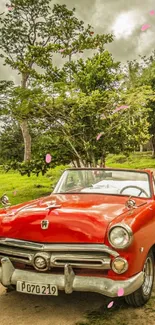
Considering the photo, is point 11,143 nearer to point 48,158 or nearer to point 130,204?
point 48,158

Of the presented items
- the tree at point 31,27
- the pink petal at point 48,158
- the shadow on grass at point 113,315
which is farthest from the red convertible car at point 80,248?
the tree at point 31,27

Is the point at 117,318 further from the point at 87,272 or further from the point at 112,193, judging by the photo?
the point at 112,193

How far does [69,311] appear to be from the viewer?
352cm

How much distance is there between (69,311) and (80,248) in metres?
0.80

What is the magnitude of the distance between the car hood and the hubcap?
68cm

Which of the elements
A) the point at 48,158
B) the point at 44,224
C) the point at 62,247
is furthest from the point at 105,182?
the point at 48,158

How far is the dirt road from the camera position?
3275mm

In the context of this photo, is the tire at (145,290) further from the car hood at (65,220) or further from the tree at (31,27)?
the tree at (31,27)

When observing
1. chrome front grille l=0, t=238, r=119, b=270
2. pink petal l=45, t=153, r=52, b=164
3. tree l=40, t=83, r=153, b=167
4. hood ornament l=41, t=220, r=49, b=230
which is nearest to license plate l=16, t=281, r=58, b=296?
chrome front grille l=0, t=238, r=119, b=270

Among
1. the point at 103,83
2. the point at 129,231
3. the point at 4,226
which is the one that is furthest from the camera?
the point at 103,83

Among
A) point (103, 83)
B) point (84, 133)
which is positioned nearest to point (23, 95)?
point (84, 133)

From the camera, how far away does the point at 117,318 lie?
3.29 m

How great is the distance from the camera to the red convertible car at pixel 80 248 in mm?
3176

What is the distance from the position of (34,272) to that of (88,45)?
1672cm
